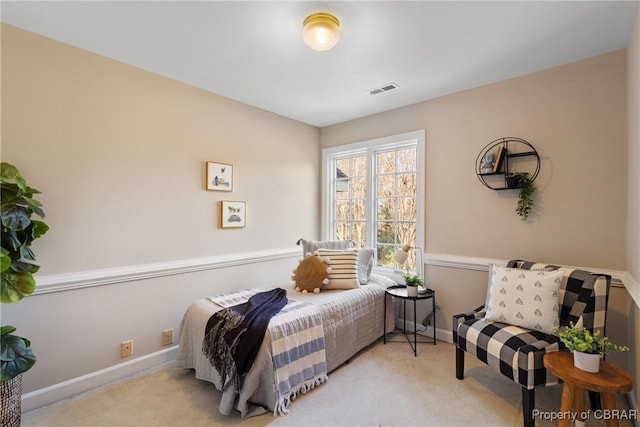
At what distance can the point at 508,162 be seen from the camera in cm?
265

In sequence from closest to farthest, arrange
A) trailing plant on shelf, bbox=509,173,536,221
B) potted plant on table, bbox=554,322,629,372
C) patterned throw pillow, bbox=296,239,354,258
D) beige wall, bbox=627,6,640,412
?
potted plant on table, bbox=554,322,629,372 < beige wall, bbox=627,6,640,412 < trailing plant on shelf, bbox=509,173,536,221 < patterned throw pillow, bbox=296,239,354,258

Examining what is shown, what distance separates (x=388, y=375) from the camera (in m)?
2.36

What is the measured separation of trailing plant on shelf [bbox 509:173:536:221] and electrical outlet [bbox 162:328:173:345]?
3.23 meters

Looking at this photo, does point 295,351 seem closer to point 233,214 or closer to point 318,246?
point 318,246

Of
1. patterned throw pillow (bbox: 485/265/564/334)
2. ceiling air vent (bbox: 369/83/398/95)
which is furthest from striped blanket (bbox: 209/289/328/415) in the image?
ceiling air vent (bbox: 369/83/398/95)

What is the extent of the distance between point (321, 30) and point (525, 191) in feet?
6.86

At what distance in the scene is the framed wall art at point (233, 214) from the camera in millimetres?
3020

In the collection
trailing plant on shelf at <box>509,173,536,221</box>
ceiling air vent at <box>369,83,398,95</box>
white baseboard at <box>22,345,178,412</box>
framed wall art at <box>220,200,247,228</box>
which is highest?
ceiling air vent at <box>369,83,398,95</box>

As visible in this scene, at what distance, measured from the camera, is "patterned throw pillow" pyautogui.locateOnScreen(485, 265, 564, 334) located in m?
1.96

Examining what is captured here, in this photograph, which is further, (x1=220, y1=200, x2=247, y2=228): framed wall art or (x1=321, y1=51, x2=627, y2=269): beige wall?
(x1=220, y1=200, x2=247, y2=228): framed wall art

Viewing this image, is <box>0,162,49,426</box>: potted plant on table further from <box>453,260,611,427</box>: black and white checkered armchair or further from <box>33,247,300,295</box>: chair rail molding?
<box>453,260,611,427</box>: black and white checkered armchair

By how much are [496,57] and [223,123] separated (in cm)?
250

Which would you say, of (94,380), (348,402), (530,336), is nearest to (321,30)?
(530,336)

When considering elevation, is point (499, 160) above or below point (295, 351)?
above
